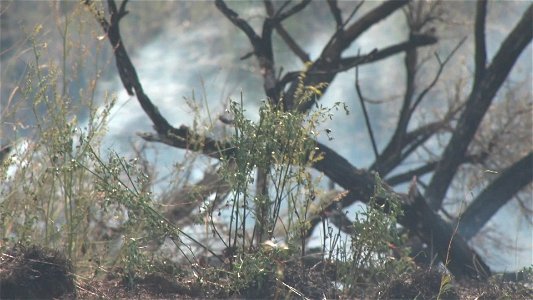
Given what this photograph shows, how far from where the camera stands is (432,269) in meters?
4.02

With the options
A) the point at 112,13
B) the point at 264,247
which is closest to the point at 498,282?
the point at 264,247

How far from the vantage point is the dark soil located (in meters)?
3.40

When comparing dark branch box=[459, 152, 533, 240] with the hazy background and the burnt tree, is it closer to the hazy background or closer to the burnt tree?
the burnt tree

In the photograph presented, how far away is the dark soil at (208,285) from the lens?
134 inches

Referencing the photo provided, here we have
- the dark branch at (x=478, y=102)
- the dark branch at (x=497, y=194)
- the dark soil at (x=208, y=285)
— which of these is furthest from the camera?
the dark branch at (x=497, y=194)

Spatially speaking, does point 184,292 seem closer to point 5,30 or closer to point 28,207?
point 28,207

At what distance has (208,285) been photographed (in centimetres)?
362

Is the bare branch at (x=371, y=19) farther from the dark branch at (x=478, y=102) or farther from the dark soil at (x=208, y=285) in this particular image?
the dark soil at (x=208, y=285)

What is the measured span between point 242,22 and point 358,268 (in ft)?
6.73

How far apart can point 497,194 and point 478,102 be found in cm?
66

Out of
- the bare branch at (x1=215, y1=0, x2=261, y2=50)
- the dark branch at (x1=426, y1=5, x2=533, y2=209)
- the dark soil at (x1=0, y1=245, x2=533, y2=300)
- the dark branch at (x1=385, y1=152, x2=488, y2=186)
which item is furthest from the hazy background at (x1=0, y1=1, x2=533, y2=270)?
the dark soil at (x1=0, y1=245, x2=533, y2=300)

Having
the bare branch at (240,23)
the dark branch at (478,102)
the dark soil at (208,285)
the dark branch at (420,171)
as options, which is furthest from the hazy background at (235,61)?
the dark soil at (208,285)

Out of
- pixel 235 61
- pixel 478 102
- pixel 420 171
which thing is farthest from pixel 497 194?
pixel 235 61

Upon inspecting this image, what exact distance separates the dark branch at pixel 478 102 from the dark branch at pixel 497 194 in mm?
276
